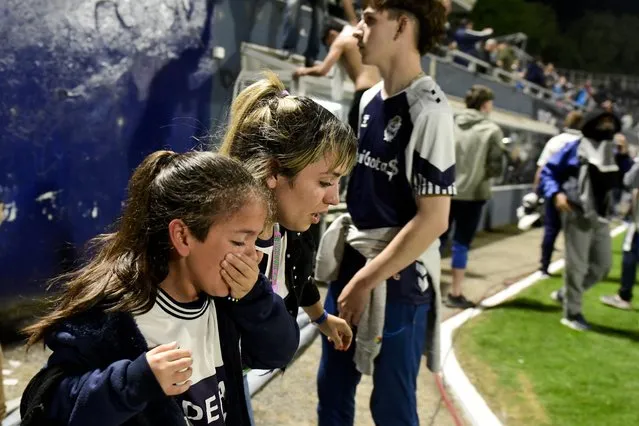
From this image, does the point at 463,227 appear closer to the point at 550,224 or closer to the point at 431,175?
the point at 550,224

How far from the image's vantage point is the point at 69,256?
5484 mm

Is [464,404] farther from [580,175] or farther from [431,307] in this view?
[580,175]

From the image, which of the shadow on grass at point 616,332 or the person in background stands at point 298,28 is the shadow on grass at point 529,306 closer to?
the shadow on grass at point 616,332

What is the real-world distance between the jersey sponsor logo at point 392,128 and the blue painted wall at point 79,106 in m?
2.39

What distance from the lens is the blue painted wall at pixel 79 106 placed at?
466 cm

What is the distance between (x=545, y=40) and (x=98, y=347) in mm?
42384

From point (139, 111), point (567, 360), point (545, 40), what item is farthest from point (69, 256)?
point (545, 40)

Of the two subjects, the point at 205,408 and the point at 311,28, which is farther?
the point at 311,28

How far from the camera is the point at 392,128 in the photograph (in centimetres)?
223

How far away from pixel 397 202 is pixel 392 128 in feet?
0.89

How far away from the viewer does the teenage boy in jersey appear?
85.0 inches

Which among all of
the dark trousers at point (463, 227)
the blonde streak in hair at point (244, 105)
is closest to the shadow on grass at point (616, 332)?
the dark trousers at point (463, 227)

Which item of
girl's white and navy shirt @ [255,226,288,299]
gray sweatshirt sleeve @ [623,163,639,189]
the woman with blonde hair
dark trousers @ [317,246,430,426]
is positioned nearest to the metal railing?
gray sweatshirt sleeve @ [623,163,639,189]

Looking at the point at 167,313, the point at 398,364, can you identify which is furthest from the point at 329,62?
the point at 167,313
